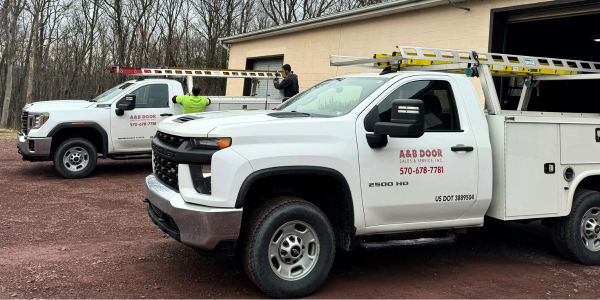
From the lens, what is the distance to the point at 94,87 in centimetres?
3003

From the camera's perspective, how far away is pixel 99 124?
10492mm

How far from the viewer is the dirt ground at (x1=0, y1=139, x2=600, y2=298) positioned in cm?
467

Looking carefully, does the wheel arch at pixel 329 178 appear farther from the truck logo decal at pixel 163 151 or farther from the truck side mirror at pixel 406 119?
the truck logo decal at pixel 163 151

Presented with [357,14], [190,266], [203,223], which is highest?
[357,14]

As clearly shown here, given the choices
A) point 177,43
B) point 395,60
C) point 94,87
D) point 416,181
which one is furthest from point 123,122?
point 177,43

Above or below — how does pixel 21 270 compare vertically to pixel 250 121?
below

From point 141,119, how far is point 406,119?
7.80 meters

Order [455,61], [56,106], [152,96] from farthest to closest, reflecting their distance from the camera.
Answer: [152,96], [56,106], [455,61]

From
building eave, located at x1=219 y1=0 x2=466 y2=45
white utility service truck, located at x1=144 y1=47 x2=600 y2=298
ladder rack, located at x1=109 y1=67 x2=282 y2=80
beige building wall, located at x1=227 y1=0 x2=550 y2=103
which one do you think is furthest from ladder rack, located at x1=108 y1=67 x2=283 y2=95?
white utility service truck, located at x1=144 y1=47 x2=600 y2=298

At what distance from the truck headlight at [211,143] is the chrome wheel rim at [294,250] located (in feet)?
2.65

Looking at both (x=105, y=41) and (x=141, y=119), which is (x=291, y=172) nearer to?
(x=141, y=119)

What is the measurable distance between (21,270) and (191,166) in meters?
2.03

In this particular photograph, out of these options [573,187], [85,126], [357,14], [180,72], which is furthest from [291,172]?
[357,14]

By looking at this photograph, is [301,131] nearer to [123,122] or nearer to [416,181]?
[416,181]
